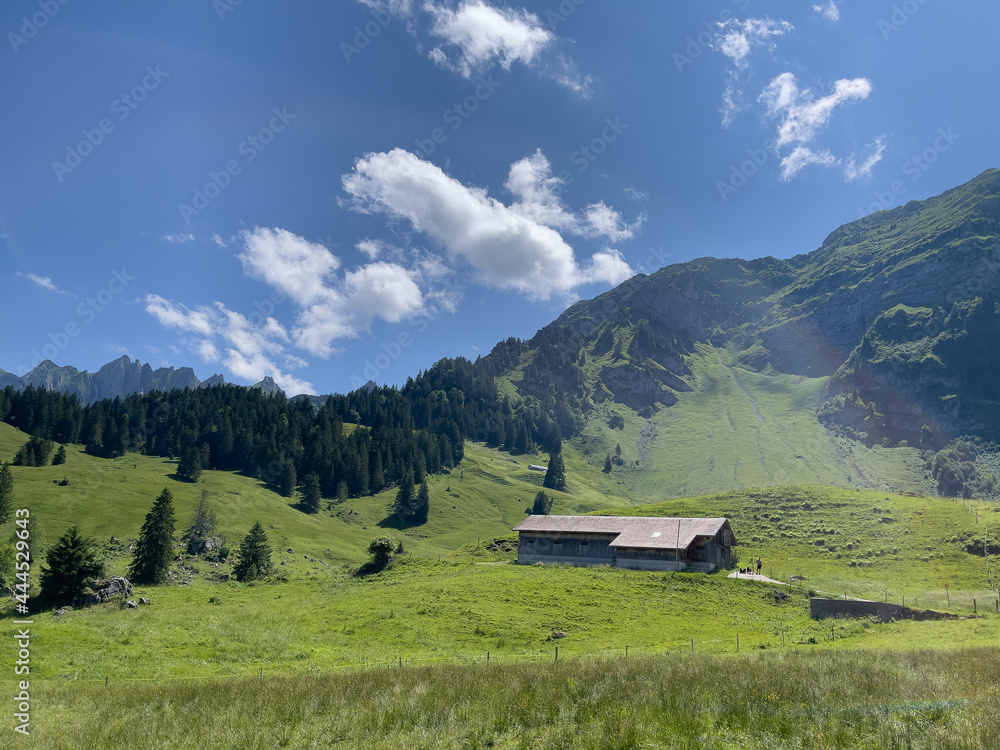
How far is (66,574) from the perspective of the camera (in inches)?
1805

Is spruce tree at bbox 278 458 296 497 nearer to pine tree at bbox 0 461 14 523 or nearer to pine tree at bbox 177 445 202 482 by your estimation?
pine tree at bbox 177 445 202 482

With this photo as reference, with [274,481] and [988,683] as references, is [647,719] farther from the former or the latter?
[274,481]

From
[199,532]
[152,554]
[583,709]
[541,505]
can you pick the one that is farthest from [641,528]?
[541,505]

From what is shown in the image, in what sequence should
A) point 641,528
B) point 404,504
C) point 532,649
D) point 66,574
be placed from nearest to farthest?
point 532,649 → point 66,574 → point 641,528 → point 404,504

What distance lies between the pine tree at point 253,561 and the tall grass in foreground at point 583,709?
54055 mm

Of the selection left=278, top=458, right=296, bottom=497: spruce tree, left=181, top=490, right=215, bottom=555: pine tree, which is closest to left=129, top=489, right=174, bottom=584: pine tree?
left=181, top=490, right=215, bottom=555: pine tree

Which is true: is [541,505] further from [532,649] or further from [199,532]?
[532,649]

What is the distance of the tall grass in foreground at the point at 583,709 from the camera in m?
11.6

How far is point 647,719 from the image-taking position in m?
13.0

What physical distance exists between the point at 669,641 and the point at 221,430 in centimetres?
15951

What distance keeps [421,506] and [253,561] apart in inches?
3322

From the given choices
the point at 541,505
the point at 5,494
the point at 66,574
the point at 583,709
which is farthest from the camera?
the point at 541,505

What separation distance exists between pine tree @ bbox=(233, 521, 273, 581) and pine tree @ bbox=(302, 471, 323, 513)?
68.2 meters

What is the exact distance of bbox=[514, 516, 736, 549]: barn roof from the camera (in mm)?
67312
